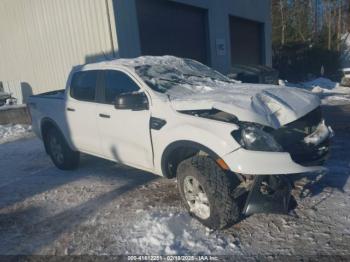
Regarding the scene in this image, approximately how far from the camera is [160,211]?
13.0 ft

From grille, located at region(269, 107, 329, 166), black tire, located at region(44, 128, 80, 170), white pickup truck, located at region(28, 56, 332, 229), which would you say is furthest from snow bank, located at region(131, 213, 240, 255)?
black tire, located at region(44, 128, 80, 170)

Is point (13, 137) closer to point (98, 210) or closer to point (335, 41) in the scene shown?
point (98, 210)

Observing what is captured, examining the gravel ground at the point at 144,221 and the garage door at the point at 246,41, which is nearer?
the gravel ground at the point at 144,221

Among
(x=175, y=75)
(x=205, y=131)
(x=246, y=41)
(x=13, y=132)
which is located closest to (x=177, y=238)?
(x=205, y=131)

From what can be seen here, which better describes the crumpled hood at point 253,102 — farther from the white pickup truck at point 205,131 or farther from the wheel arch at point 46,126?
the wheel arch at point 46,126

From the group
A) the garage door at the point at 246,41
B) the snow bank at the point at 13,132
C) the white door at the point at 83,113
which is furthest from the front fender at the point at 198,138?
the garage door at the point at 246,41

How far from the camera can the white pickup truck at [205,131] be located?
3156mm

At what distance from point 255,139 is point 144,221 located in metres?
1.58

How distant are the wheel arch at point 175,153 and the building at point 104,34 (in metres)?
5.54

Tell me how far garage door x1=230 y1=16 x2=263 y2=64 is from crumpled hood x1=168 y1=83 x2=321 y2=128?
11.0 meters

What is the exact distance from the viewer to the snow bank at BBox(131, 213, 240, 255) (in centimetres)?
315

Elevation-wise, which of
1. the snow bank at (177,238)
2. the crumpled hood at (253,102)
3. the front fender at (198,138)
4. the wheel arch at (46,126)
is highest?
the crumpled hood at (253,102)

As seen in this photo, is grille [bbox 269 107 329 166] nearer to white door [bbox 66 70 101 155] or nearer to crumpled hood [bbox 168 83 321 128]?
crumpled hood [bbox 168 83 321 128]

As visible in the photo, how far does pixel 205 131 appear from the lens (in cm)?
328
